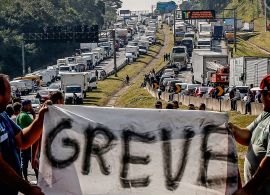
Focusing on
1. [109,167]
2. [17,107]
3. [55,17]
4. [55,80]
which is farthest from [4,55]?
[109,167]

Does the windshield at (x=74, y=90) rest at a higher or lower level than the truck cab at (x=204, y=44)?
lower

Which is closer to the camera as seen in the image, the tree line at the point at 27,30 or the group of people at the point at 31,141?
the group of people at the point at 31,141

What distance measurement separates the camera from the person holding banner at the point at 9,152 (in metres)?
6.08

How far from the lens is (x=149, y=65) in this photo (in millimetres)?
100312

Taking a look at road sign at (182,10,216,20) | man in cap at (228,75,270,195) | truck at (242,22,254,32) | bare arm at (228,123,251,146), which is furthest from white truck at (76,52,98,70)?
man in cap at (228,75,270,195)

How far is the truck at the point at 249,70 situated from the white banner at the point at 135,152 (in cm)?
3935

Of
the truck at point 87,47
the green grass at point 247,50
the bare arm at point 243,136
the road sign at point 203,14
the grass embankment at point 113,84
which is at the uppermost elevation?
the bare arm at point 243,136

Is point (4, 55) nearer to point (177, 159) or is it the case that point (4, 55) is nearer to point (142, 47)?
point (142, 47)

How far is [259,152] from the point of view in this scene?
21.3ft

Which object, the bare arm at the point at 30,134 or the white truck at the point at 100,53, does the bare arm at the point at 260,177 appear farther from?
the white truck at the point at 100,53

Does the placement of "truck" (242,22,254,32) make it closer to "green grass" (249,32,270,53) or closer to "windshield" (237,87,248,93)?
"green grass" (249,32,270,53)

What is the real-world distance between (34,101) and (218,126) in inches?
1653

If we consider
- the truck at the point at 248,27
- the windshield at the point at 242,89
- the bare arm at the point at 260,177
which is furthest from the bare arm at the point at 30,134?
the truck at the point at 248,27

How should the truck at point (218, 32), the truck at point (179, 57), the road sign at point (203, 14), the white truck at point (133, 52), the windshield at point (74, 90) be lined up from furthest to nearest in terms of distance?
the truck at point (218, 32) → the road sign at point (203, 14) → the white truck at point (133, 52) → the truck at point (179, 57) → the windshield at point (74, 90)
